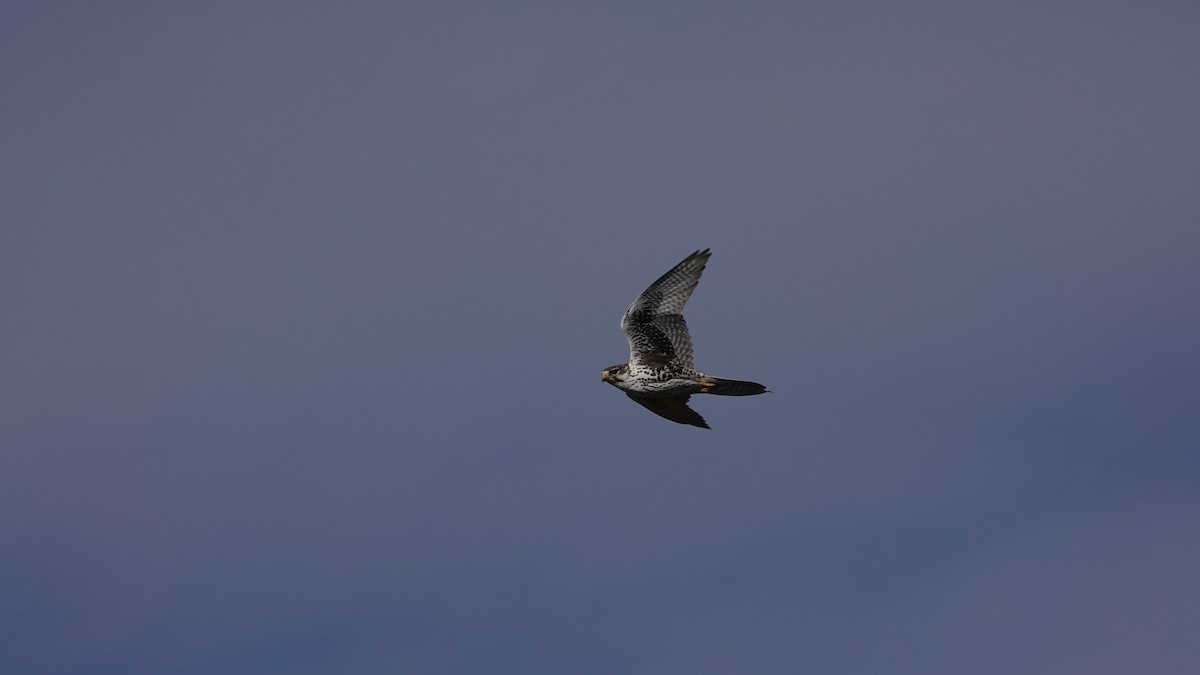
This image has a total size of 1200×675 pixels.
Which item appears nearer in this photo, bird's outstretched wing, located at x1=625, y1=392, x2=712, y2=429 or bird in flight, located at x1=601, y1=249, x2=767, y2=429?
bird in flight, located at x1=601, y1=249, x2=767, y2=429

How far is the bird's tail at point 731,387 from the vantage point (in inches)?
1940

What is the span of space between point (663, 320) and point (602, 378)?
1.95 m

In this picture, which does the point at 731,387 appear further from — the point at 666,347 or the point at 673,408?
the point at 673,408

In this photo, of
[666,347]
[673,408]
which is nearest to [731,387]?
[666,347]

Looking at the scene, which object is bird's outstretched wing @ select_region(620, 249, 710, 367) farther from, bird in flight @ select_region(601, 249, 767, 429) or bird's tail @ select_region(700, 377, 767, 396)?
bird's tail @ select_region(700, 377, 767, 396)

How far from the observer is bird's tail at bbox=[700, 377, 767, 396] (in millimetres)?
49281

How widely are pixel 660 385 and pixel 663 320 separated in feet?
4.46

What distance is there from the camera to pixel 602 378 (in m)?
50.8

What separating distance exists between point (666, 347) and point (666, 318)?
0.61 meters

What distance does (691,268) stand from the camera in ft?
163

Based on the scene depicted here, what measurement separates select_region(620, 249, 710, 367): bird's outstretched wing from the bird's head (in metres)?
0.52

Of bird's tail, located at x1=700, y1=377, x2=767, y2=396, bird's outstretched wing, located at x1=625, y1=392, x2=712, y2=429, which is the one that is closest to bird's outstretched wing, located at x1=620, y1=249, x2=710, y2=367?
bird's tail, located at x1=700, y1=377, x2=767, y2=396

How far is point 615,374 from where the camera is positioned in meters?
50.5

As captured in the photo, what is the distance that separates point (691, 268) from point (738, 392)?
262 centimetres
